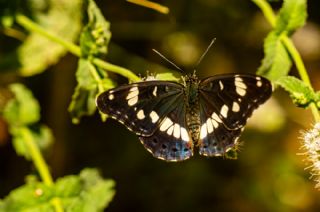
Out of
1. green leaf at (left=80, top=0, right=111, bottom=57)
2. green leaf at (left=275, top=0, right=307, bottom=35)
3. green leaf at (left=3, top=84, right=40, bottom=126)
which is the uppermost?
green leaf at (left=275, top=0, right=307, bottom=35)

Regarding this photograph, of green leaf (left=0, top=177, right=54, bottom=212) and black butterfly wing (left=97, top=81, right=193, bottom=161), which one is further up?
black butterfly wing (left=97, top=81, right=193, bottom=161)

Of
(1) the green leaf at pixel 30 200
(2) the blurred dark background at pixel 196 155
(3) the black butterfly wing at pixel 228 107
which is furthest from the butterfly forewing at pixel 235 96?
(2) the blurred dark background at pixel 196 155

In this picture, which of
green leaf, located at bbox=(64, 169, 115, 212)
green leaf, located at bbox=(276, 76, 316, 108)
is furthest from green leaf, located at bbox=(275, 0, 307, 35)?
green leaf, located at bbox=(64, 169, 115, 212)

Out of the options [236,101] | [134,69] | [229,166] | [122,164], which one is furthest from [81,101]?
[229,166]

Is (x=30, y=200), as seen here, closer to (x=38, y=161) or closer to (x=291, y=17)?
(x=38, y=161)

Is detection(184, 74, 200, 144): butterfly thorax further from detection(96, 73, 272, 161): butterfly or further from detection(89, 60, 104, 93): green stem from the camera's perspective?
detection(89, 60, 104, 93): green stem

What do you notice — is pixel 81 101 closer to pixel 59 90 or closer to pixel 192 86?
pixel 192 86
